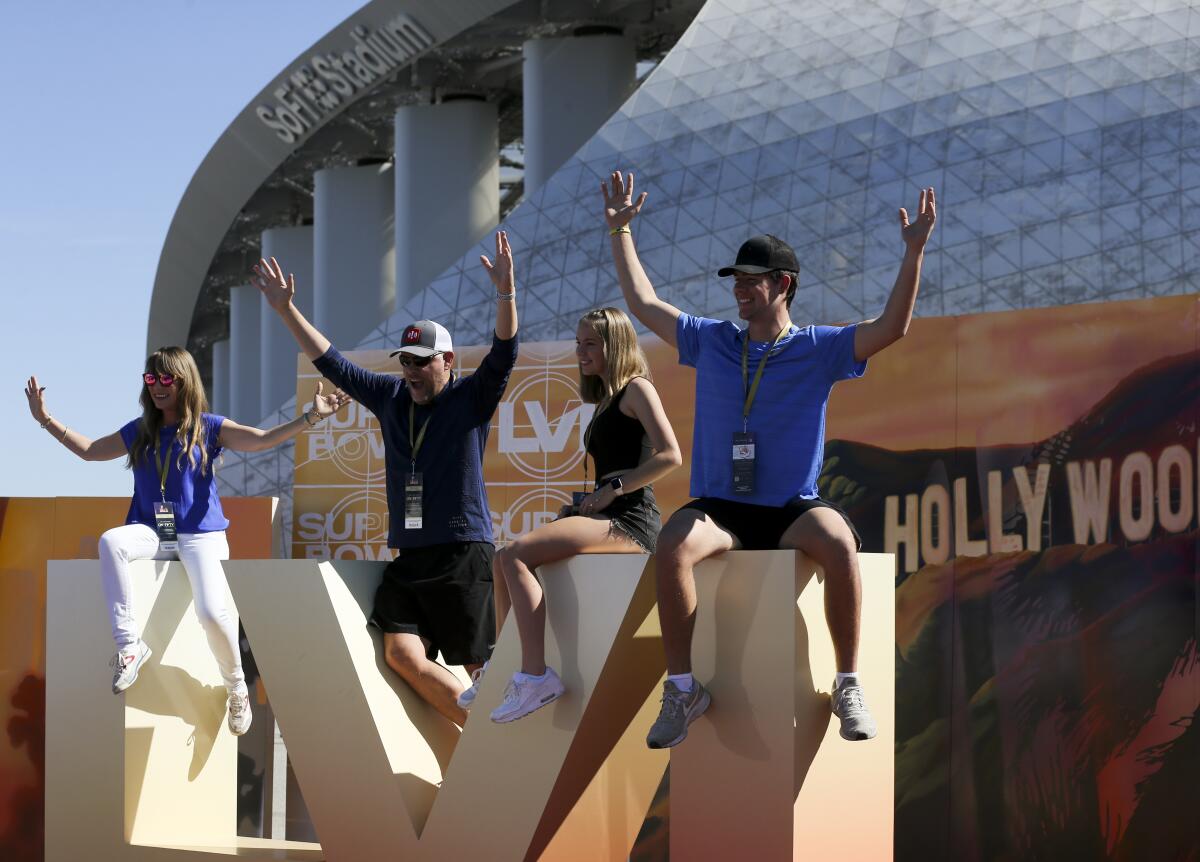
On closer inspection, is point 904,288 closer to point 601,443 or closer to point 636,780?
point 601,443

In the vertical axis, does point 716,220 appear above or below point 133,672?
above

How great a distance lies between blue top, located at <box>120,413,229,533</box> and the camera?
6566mm

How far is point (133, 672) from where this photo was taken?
21.0ft

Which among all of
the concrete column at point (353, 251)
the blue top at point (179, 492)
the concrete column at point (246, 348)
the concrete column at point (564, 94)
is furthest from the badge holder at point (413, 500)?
the concrete column at point (246, 348)

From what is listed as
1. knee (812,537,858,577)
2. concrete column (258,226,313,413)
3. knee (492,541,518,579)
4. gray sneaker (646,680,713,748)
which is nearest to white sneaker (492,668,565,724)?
→ knee (492,541,518,579)

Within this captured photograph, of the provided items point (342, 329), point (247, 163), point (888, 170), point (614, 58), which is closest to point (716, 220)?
point (888, 170)

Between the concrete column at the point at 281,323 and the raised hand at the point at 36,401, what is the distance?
36392 millimetres

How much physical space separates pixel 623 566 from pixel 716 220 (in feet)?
67.2

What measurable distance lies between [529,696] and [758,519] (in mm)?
1023

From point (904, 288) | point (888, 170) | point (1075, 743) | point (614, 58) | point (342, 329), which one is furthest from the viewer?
point (342, 329)

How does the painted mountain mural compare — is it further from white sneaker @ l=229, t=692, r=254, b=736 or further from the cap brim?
white sneaker @ l=229, t=692, r=254, b=736

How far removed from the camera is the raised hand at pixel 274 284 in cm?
633

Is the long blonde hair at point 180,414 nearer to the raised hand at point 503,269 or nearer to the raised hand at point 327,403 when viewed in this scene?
the raised hand at point 327,403

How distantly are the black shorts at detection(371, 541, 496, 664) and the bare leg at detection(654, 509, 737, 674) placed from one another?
120 centimetres
